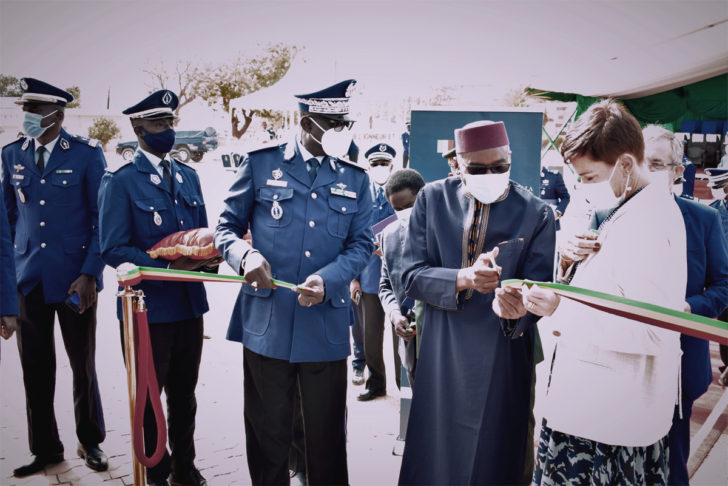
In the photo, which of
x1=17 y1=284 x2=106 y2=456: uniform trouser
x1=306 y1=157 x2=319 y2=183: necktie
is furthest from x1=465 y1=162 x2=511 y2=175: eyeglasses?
x1=17 y1=284 x2=106 y2=456: uniform trouser

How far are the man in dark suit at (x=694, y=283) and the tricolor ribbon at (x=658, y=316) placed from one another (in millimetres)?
484

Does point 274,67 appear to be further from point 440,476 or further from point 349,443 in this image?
point 440,476

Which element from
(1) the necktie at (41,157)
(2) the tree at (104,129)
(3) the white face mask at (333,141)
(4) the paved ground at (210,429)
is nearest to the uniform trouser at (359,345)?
(4) the paved ground at (210,429)

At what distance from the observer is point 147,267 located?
8.82 feet

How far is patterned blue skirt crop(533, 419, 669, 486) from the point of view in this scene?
1924mm

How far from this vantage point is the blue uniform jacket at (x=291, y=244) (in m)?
2.51

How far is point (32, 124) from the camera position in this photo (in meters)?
3.24

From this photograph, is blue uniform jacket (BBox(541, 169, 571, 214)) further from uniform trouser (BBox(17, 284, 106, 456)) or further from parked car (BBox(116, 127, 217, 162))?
uniform trouser (BBox(17, 284, 106, 456))

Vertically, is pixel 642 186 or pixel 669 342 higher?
pixel 642 186

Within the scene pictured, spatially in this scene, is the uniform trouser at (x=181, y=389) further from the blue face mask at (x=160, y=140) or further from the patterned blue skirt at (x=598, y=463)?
the patterned blue skirt at (x=598, y=463)

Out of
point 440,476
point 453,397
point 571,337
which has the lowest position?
point 440,476

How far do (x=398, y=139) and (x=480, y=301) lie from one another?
4.53 meters

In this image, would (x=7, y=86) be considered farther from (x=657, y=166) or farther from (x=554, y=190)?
(x=554, y=190)

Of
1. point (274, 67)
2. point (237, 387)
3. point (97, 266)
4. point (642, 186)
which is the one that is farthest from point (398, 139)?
point (642, 186)
